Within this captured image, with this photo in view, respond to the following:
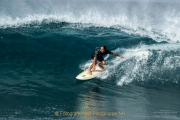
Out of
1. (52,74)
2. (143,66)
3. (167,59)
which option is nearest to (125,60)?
(143,66)

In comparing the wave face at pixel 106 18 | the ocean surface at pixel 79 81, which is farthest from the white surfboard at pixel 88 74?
the wave face at pixel 106 18

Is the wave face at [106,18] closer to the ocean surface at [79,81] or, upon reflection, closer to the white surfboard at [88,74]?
the ocean surface at [79,81]

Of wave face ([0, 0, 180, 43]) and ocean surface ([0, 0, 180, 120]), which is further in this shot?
wave face ([0, 0, 180, 43])

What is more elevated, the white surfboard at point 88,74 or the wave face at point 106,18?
the wave face at point 106,18

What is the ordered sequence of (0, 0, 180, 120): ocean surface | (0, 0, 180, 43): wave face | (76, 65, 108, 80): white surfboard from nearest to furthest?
(0, 0, 180, 120): ocean surface < (76, 65, 108, 80): white surfboard < (0, 0, 180, 43): wave face

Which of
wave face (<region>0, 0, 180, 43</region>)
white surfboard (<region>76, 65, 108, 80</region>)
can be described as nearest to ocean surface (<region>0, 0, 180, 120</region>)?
white surfboard (<region>76, 65, 108, 80</region>)

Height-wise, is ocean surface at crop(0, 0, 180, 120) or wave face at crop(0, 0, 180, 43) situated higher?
wave face at crop(0, 0, 180, 43)

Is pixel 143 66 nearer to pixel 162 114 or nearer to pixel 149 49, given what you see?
pixel 149 49

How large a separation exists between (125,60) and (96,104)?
4.60 meters

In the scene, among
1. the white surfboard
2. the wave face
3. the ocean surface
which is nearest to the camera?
the ocean surface

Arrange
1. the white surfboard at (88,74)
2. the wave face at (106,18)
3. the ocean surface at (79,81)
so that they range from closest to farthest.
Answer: the ocean surface at (79,81)
the white surfboard at (88,74)
the wave face at (106,18)

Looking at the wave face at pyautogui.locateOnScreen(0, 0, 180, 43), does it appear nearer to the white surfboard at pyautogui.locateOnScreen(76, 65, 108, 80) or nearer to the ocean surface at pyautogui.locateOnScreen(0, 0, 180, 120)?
the ocean surface at pyautogui.locateOnScreen(0, 0, 180, 120)

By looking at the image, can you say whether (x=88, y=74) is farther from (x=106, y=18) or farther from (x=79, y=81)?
(x=106, y=18)

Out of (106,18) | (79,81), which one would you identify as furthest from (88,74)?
(106,18)
